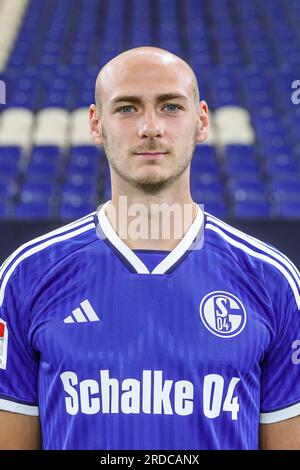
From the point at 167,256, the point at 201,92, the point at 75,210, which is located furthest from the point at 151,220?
the point at 201,92

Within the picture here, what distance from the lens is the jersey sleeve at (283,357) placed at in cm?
147

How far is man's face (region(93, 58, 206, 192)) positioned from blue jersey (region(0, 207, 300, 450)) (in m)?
0.17

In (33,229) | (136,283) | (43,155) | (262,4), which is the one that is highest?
(262,4)

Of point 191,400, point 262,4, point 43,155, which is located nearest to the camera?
point 191,400

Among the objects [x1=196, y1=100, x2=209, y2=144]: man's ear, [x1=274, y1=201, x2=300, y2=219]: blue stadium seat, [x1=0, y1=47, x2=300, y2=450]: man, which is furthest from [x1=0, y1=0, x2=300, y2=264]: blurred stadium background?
[x1=0, y1=47, x2=300, y2=450]: man

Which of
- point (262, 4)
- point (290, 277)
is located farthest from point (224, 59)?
point (290, 277)

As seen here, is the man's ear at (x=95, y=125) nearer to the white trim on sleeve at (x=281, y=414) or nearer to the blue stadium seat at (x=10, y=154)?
the white trim on sleeve at (x=281, y=414)

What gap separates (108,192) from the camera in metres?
5.80

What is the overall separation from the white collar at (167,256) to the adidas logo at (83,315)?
12cm

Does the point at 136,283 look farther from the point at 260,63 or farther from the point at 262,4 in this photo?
the point at 262,4

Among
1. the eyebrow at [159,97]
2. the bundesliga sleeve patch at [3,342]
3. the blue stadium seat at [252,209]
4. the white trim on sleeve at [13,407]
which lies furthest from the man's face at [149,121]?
the blue stadium seat at [252,209]

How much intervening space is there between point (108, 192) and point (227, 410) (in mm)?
4453

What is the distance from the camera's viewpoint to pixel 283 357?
149 cm

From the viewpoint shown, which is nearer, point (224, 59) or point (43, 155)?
point (43, 155)
